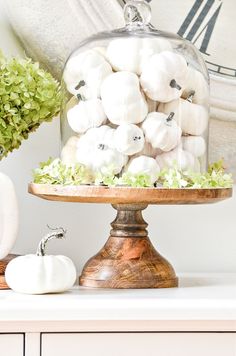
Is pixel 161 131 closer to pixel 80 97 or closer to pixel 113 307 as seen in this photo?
pixel 80 97

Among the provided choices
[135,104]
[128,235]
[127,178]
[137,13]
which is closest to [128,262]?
[128,235]

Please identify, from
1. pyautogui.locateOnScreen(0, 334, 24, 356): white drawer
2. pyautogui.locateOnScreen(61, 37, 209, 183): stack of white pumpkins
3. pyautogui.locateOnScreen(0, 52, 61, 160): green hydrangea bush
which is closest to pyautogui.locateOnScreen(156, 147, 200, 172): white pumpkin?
pyautogui.locateOnScreen(61, 37, 209, 183): stack of white pumpkins

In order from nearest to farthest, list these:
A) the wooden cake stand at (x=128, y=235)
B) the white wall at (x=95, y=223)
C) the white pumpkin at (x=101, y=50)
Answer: the wooden cake stand at (x=128, y=235), the white pumpkin at (x=101, y=50), the white wall at (x=95, y=223)

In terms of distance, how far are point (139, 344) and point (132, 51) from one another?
1.51 ft

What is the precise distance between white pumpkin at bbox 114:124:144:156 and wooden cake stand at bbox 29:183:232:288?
0.07 metres

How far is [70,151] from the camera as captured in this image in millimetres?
1277

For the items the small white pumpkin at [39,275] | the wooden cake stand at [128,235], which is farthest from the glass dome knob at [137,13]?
the small white pumpkin at [39,275]

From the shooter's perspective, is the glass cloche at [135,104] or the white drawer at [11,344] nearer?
the white drawer at [11,344]

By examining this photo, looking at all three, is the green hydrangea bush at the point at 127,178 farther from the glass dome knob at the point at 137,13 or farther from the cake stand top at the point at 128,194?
the glass dome knob at the point at 137,13

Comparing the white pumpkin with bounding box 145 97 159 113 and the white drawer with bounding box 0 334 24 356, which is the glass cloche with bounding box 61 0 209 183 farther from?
the white drawer with bounding box 0 334 24 356

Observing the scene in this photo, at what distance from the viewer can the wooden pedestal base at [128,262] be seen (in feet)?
4.08

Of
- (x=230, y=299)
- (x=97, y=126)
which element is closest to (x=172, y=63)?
(x=97, y=126)

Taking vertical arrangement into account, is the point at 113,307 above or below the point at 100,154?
below

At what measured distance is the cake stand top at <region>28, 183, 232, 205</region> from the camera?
1.17 metres
